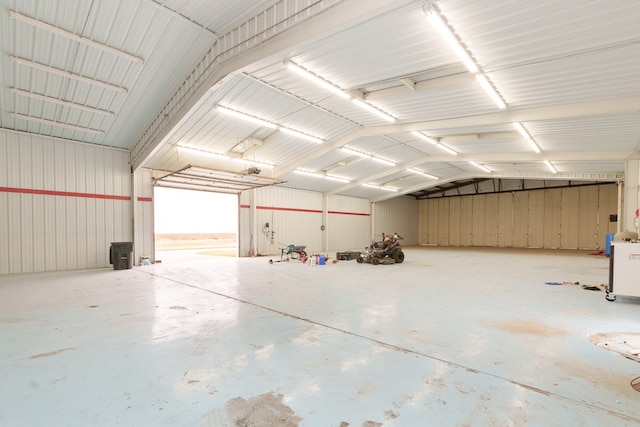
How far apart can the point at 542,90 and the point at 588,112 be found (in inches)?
52.4

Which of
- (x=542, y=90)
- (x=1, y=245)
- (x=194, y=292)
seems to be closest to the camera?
(x=194, y=292)

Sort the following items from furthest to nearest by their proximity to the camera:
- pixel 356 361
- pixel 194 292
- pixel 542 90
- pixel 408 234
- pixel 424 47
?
1. pixel 408 234
2. pixel 542 90
3. pixel 194 292
4. pixel 424 47
5. pixel 356 361

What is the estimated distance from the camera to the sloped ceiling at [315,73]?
4.57 m

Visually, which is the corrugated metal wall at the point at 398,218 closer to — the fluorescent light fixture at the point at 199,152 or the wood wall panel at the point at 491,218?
the wood wall panel at the point at 491,218

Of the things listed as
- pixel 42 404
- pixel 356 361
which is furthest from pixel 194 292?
pixel 356 361

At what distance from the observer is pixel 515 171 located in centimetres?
1422

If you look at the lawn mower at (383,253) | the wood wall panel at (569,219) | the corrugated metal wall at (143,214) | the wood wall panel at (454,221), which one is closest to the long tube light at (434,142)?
the lawn mower at (383,253)

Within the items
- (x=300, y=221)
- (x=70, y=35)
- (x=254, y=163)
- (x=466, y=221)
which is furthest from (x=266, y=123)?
(x=466, y=221)

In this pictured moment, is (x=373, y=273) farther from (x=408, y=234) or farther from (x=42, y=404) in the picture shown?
(x=408, y=234)

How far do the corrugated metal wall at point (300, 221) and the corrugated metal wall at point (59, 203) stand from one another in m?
4.50

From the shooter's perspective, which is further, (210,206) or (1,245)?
(210,206)

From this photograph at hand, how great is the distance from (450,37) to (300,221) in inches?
448

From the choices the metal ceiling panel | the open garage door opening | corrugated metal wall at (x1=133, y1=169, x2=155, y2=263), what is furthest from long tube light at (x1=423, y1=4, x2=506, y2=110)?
the open garage door opening

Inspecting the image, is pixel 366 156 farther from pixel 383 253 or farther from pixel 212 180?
pixel 212 180
